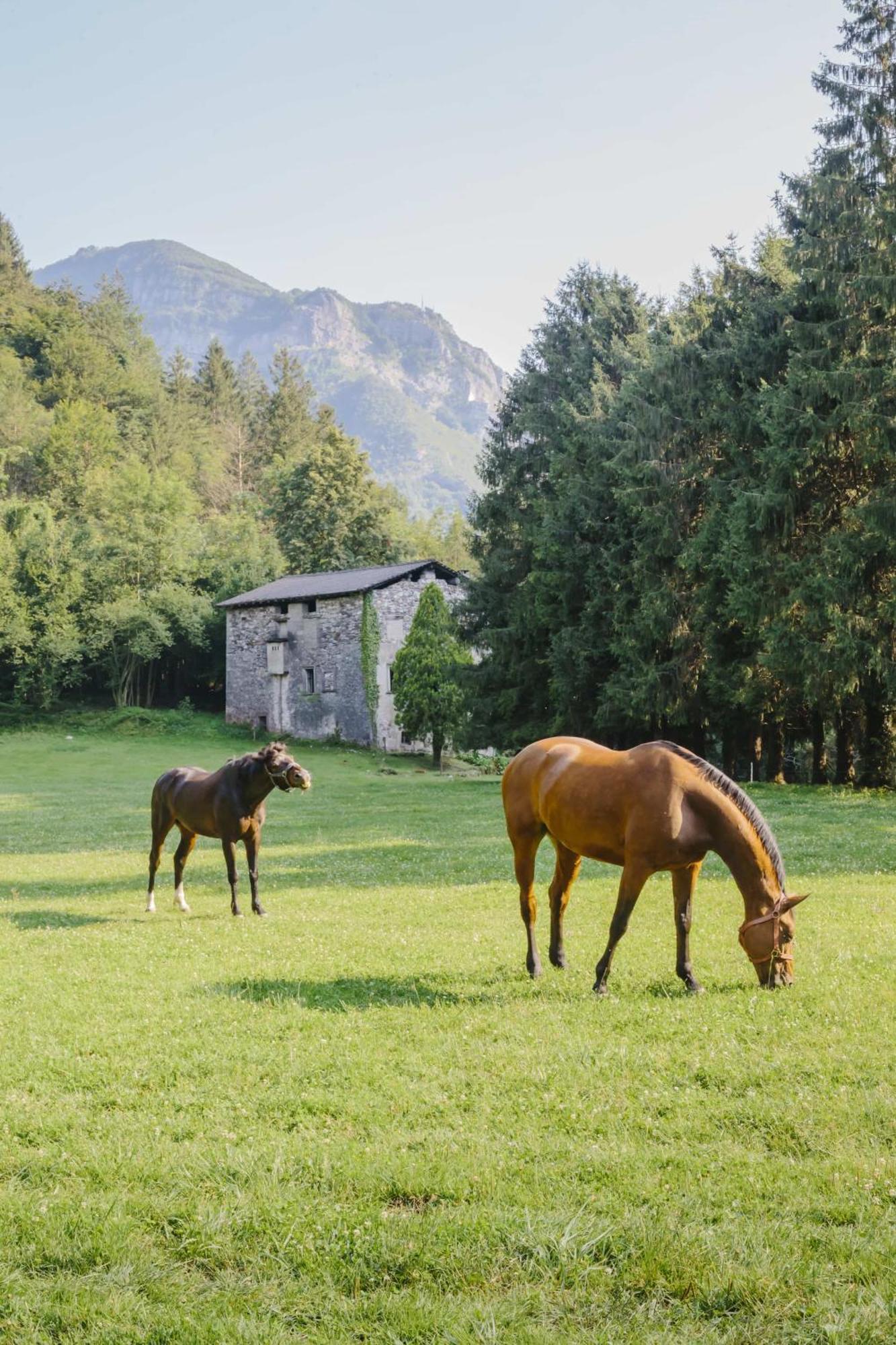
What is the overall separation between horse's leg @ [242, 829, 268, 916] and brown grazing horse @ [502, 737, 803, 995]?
4191mm

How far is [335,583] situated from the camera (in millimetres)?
52688

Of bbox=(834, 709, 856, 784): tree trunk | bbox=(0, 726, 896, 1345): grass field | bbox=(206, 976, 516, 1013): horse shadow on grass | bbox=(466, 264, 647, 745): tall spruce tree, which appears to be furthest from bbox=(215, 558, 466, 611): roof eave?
bbox=(206, 976, 516, 1013): horse shadow on grass

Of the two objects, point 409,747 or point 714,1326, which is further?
point 409,747

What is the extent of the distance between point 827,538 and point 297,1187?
80.5 feet

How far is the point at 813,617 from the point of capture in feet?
85.8

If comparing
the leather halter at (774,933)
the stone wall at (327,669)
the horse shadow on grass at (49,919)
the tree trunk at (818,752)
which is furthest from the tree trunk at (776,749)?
the leather halter at (774,933)

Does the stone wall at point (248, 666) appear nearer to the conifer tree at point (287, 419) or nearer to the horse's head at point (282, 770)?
the conifer tree at point (287, 419)

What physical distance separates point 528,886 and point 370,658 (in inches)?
1616

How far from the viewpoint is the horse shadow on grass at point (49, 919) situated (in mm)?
11406

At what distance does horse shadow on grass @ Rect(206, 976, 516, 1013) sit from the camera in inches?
311

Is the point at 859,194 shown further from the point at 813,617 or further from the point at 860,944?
the point at 860,944

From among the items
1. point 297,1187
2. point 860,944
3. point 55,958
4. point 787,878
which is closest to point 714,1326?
point 297,1187

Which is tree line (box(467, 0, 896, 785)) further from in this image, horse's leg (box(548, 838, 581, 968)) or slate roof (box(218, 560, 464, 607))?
horse's leg (box(548, 838, 581, 968))

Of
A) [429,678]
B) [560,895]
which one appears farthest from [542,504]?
[560,895]
